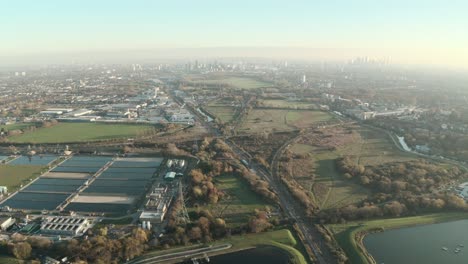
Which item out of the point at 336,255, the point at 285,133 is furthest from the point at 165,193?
the point at 285,133

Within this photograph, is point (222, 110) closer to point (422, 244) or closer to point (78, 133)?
point (78, 133)

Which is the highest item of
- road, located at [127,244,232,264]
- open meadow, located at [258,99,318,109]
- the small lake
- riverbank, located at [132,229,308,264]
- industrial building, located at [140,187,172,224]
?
open meadow, located at [258,99,318,109]

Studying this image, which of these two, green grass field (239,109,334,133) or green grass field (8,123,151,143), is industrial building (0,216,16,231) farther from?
green grass field (239,109,334,133)

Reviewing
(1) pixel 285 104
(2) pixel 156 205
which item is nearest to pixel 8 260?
(2) pixel 156 205

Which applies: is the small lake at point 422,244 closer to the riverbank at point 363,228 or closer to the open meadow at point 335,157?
the riverbank at point 363,228

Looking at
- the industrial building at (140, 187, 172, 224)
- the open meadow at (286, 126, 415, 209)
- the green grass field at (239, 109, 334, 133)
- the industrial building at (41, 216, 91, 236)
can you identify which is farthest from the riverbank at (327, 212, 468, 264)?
the green grass field at (239, 109, 334, 133)

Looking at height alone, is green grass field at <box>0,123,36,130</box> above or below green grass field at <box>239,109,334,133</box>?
below
